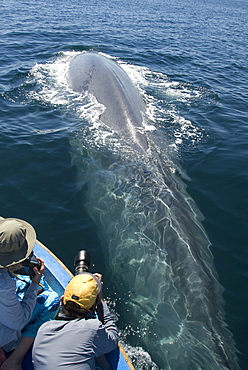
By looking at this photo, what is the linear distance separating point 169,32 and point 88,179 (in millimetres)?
24479

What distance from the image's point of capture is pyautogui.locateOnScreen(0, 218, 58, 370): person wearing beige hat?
13.1 ft

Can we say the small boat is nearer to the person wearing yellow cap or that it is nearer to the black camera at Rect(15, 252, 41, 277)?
the person wearing yellow cap

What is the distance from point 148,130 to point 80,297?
→ 7.70 meters

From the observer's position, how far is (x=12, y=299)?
13.1 ft

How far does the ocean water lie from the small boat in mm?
757

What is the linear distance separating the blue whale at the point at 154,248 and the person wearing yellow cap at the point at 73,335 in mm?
1694

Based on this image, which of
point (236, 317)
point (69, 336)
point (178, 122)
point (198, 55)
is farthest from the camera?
point (198, 55)

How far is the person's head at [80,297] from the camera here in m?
3.91

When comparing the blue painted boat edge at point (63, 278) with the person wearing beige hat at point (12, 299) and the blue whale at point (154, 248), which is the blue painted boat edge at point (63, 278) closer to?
the blue whale at point (154, 248)

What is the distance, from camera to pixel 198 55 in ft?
74.5

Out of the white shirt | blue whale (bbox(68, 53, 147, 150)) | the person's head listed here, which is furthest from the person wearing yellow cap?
blue whale (bbox(68, 53, 147, 150))

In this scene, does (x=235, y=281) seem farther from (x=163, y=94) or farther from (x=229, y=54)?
(x=229, y=54)

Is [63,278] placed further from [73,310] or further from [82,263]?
[73,310]

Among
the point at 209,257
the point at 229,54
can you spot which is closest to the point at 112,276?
the point at 209,257
